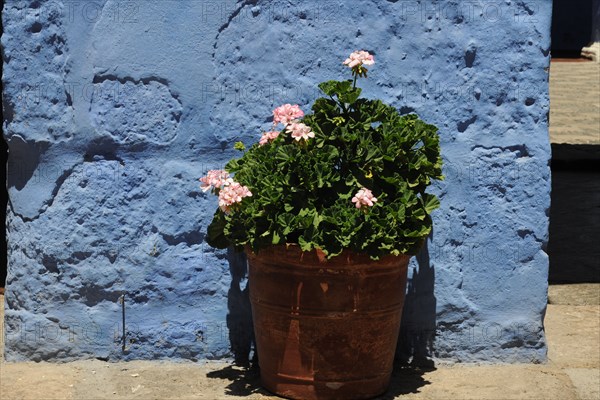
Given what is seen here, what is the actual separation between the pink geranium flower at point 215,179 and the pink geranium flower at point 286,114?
30 cm

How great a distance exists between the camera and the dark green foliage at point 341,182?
4.10m

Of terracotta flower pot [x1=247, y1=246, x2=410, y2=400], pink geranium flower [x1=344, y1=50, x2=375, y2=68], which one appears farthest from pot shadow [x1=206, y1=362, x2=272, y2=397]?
pink geranium flower [x1=344, y1=50, x2=375, y2=68]

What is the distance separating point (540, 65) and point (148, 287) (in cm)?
193

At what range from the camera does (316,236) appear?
4.08 meters

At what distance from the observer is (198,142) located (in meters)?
4.67

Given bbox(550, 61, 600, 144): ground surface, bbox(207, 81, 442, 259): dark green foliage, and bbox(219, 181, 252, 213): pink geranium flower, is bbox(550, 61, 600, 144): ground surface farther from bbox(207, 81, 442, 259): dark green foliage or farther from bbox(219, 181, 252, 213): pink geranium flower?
bbox(219, 181, 252, 213): pink geranium flower

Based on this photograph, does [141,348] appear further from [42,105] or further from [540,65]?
[540,65]

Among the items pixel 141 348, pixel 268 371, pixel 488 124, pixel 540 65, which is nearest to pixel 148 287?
pixel 141 348

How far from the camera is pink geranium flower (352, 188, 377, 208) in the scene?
4.08 meters

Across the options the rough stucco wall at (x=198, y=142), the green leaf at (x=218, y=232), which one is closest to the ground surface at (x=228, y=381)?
the rough stucco wall at (x=198, y=142)

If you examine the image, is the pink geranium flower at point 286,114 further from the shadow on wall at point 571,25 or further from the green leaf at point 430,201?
the shadow on wall at point 571,25

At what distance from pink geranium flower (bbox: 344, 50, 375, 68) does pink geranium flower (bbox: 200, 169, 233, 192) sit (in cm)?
65

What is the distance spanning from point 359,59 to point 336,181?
51cm

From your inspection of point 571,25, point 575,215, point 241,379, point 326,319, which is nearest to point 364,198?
point 326,319
